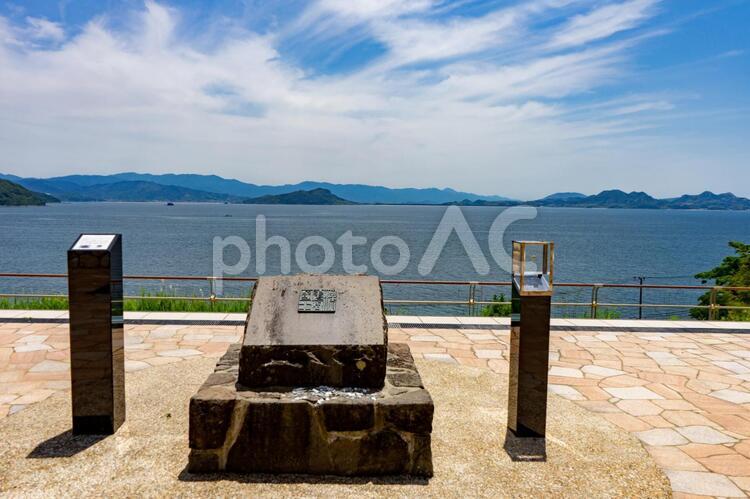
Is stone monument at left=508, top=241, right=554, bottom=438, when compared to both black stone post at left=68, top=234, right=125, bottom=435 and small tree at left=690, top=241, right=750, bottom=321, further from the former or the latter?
small tree at left=690, top=241, right=750, bottom=321

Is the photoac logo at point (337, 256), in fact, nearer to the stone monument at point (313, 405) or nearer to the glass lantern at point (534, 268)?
the stone monument at point (313, 405)

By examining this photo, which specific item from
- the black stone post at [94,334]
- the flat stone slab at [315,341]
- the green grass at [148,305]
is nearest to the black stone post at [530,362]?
the flat stone slab at [315,341]

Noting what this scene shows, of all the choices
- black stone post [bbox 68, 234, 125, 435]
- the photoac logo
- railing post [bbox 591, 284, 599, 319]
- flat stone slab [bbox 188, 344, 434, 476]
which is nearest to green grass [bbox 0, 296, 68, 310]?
black stone post [bbox 68, 234, 125, 435]

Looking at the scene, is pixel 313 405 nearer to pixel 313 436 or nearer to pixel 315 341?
pixel 313 436

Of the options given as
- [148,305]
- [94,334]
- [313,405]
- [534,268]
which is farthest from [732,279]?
[94,334]

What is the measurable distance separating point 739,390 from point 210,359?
7.08m

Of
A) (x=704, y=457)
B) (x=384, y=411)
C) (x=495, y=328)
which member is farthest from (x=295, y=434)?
(x=495, y=328)

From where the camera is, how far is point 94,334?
4.99 metres

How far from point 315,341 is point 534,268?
7.32 feet

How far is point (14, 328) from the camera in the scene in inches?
374

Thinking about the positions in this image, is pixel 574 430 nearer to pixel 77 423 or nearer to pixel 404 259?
pixel 77 423

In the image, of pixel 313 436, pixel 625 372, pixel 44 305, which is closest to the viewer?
pixel 313 436

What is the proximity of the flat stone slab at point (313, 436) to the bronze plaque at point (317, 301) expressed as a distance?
3.76 feet

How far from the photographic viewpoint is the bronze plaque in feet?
17.6
